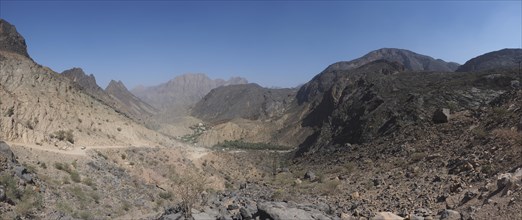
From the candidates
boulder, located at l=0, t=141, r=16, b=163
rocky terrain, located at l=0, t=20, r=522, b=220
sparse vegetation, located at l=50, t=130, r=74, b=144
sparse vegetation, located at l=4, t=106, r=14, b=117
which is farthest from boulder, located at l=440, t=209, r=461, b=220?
sparse vegetation, located at l=4, t=106, r=14, b=117

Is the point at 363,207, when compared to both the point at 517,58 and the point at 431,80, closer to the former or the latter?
the point at 431,80

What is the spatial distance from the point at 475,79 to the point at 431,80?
5.48 m

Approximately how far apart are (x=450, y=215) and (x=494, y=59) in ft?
426

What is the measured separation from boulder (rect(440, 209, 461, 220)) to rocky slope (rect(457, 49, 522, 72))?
11759cm

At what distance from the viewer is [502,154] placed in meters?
15.7

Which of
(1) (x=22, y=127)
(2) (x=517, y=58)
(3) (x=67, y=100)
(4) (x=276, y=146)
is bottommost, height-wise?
(4) (x=276, y=146)

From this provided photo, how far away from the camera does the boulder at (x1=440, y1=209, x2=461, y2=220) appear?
11619 millimetres

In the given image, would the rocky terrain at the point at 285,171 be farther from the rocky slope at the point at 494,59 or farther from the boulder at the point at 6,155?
the rocky slope at the point at 494,59

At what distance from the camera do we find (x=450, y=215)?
38.7ft

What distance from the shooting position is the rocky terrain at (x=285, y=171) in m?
14.3

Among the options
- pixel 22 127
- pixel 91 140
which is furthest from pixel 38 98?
pixel 22 127

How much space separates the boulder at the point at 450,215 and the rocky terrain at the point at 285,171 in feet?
0.18

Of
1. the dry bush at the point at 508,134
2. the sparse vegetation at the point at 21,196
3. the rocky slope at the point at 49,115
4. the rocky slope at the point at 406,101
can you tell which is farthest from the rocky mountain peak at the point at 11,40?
the dry bush at the point at 508,134

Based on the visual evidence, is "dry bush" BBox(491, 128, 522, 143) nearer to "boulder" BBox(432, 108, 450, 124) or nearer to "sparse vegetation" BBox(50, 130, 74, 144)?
"boulder" BBox(432, 108, 450, 124)
